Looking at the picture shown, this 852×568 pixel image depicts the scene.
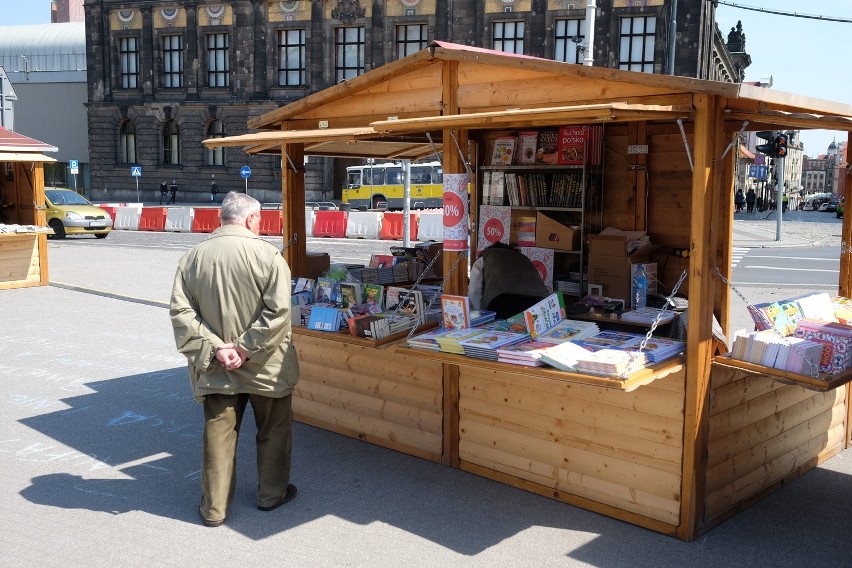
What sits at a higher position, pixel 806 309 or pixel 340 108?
pixel 340 108

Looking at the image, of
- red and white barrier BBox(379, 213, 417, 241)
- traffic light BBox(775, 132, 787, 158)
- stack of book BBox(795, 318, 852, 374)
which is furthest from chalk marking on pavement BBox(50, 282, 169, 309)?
traffic light BBox(775, 132, 787, 158)

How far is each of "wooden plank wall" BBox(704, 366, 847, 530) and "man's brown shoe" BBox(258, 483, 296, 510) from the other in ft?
8.99

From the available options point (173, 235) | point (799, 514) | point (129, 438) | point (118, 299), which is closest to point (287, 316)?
point (129, 438)

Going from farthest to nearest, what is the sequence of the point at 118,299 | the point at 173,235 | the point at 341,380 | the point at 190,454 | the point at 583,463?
the point at 173,235
the point at 118,299
the point at 341,380
the point at 190,454
the point at 583,463

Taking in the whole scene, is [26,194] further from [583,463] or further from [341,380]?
[583,463]

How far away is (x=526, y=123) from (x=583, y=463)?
2.40 metres

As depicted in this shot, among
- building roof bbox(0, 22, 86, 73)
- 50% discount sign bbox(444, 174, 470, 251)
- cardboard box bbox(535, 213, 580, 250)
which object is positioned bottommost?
cardboard box bbox(535, 213, 580, 250)

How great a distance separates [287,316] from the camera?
Result: 5.29 m

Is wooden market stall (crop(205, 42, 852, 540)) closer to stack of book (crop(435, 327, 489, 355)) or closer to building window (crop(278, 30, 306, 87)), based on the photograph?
stack of book (crop(435, 327, 489, 355))

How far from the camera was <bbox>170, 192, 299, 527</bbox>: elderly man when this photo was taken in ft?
16.9

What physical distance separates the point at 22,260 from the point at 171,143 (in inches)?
1469

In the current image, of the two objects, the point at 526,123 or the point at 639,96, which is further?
the point at 526,123

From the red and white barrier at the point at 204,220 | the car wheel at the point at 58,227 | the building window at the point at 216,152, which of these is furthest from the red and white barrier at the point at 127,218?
the building window at the point at 216,152

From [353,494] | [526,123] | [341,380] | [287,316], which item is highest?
[526,123]
